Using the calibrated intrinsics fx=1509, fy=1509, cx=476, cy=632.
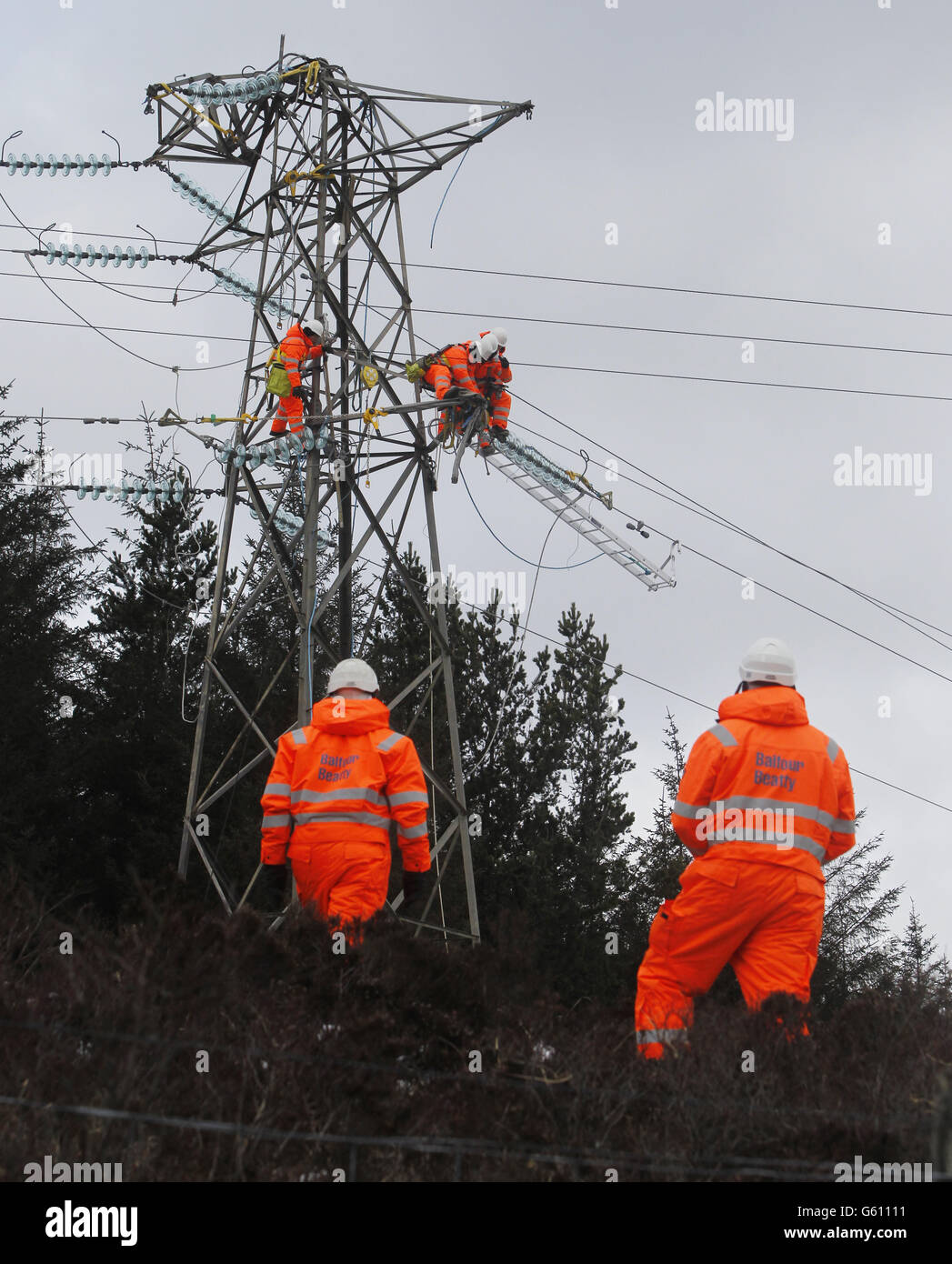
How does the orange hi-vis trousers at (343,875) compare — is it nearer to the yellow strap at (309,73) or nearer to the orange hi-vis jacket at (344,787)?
the orange hi-vis jacket at (344,787)

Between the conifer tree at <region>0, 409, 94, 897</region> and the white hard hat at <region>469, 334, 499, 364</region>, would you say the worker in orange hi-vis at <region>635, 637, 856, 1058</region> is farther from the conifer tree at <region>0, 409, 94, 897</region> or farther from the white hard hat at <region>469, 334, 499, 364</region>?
the conifer tree at <region>0, 409, 94, 897</region>

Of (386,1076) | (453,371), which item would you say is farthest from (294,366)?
(386,1076)

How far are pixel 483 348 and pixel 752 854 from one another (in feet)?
21.0

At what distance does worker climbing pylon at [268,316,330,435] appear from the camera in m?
11.9

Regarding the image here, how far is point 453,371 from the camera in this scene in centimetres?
1240

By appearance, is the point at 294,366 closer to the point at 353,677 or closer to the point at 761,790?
the point at 353,677

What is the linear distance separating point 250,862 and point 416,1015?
11.2 metres

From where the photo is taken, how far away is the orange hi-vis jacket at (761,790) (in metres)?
7.03

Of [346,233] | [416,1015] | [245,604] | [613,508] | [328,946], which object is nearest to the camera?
[416,1015]

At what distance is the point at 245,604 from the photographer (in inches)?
459

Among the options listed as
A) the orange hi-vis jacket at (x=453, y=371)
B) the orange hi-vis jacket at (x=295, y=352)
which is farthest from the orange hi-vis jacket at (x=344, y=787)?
the orange hi-vis jacket at (x=453, y=371)
